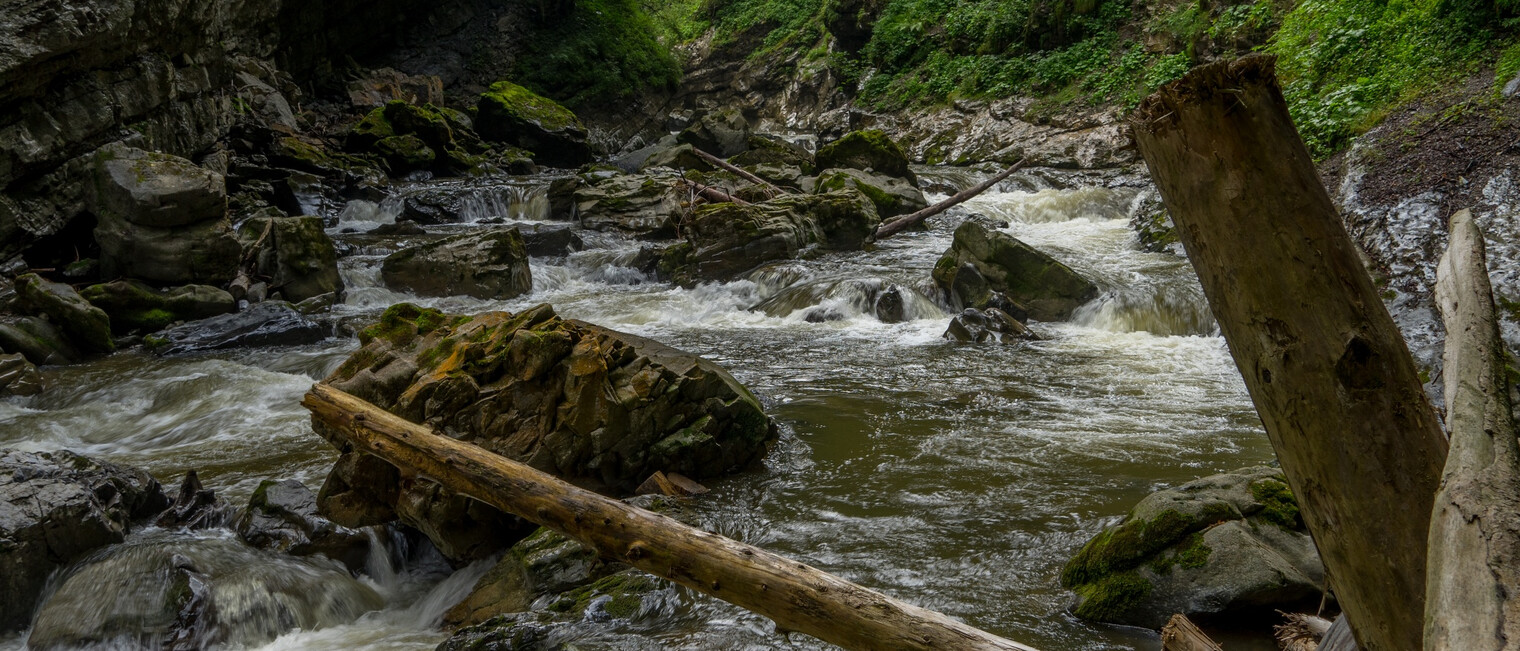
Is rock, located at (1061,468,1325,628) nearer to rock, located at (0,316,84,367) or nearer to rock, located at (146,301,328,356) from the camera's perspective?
rock, located at (146,301,328,356)

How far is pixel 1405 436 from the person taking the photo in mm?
1816

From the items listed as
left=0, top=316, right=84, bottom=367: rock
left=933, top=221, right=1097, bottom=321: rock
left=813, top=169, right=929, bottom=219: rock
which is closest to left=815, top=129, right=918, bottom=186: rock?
left=813, top=169, right=929, bottom=219: rock

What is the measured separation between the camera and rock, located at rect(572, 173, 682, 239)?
649 inches

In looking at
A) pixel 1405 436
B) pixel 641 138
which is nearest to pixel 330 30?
pixel 641 138

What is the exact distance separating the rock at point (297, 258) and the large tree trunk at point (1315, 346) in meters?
12.3

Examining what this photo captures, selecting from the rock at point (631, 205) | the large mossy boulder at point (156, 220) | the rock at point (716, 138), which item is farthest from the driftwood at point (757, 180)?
the large mossy boulder at point (156, 220)

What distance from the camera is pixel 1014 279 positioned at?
35.1 feet

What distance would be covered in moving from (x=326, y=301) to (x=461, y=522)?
27.8 ft

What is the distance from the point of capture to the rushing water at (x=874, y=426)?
429 centimetres

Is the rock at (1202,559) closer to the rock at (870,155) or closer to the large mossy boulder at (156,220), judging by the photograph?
the large mossy boulder at (156,220)

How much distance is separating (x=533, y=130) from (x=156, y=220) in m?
16.1

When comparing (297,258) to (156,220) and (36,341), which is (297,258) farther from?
(36,341)

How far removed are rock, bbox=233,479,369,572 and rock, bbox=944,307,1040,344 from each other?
21.9 ft

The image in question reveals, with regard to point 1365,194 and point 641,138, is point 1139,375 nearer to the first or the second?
point 1365,194
